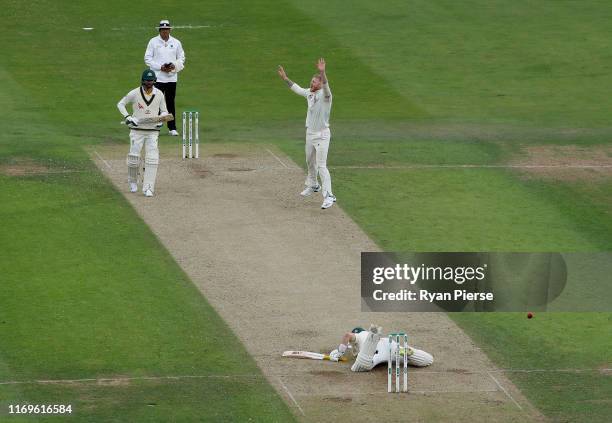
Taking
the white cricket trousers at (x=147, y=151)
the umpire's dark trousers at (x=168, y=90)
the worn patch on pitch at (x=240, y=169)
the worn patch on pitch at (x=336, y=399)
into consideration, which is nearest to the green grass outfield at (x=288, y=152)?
the worn patch on pitch at (x=336, y=399)

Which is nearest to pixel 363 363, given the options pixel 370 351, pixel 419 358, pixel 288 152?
pixel 370 351

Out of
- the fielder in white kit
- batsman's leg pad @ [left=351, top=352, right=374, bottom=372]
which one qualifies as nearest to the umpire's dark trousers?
the fielder in white kit

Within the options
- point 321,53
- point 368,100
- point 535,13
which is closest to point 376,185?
point 368,100

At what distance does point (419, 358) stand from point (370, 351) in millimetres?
645

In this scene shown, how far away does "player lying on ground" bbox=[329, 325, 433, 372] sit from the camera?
18.7 m

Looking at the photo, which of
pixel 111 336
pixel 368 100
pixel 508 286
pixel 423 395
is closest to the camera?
pixel 423 395

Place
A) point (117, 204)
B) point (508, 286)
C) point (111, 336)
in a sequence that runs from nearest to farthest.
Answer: point (111, 336) → point (508, 286) → point (117, 204)

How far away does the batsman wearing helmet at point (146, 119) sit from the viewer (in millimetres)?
25312

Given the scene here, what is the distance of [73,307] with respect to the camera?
20922 mm

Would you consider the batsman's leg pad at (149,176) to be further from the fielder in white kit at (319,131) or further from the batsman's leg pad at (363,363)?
the batsman's leg pad at (363,363)

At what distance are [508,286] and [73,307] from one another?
6.19 meters

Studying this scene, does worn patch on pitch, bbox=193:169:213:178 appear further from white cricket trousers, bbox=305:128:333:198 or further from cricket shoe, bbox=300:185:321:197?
white cricket trousers, bbox=305:128:333:198

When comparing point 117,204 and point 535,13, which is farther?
point 535,13

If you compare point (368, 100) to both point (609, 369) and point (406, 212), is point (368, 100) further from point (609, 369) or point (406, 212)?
point (609, 369)
